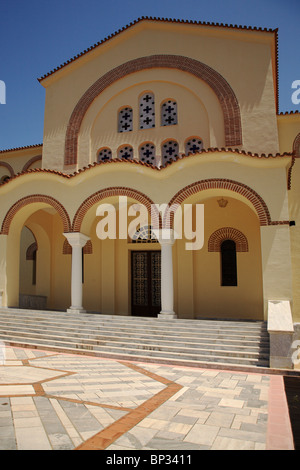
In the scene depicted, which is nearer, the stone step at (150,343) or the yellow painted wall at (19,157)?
A: the stone step at (150,343)

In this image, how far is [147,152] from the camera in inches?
567

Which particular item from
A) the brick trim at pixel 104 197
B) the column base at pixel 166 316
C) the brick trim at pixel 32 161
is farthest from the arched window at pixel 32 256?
the column base at pixel 166 316

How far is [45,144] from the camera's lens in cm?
1598

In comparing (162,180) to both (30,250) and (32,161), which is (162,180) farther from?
(32,161)

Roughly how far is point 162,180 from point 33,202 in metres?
4.97

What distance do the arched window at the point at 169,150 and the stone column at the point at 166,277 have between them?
13.1 ft

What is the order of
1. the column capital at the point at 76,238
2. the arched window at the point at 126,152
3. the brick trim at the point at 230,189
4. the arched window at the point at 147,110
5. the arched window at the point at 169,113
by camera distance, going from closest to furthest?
1. the brick trim at the point at 230,189
2. the column capital at the point at 76,238
3. the arched window at the point at 169,113
4. the arched window at the point at 147,110
5. the arched window at the point at 126,152

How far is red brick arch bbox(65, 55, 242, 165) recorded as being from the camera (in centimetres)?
1328

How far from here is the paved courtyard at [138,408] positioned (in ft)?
12.6

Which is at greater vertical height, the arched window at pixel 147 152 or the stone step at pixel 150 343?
the arched window at pixel 147 152

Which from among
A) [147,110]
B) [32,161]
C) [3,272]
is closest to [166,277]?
[3,272]

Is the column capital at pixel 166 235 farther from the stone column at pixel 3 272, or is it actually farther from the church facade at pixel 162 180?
the stone column at pixel 3 272

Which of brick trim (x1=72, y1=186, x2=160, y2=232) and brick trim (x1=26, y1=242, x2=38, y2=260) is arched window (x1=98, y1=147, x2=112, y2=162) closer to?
brick trim (x1=72, y1=186, x2=160, y2=232)

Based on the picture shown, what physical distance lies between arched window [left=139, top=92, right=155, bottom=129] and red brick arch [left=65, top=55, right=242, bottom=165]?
3.73 feet
